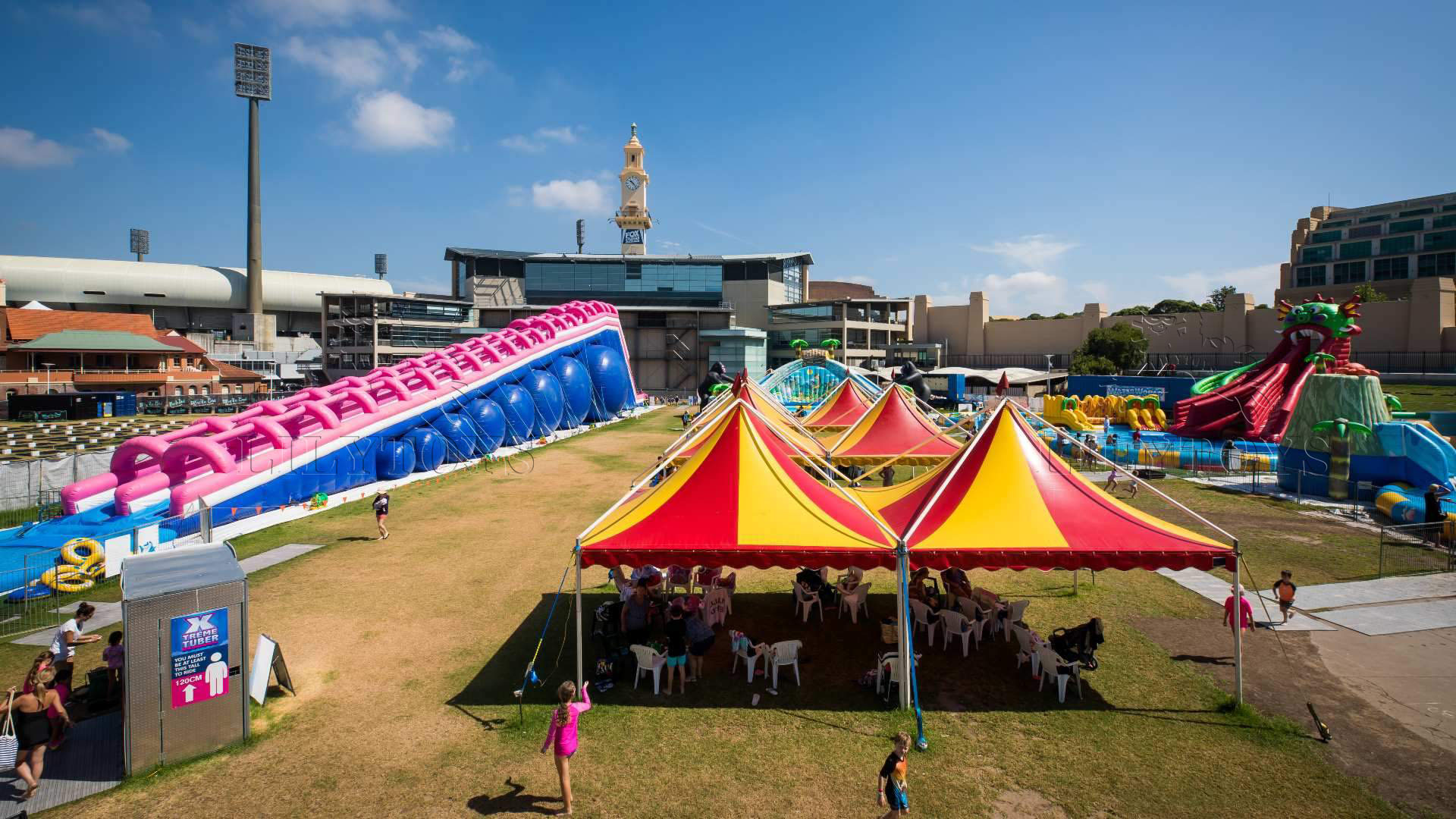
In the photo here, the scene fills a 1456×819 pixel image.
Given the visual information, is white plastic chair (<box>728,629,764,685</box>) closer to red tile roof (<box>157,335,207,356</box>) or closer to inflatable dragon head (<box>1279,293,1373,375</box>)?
inflatable dragon head (<box>1279,293,1373,375</box>)

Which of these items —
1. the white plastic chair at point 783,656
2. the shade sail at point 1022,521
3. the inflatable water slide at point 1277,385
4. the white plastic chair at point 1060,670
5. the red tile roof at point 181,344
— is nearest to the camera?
the shade sail at point 1022,521

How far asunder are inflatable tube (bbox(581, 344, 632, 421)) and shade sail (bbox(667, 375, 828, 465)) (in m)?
14.0

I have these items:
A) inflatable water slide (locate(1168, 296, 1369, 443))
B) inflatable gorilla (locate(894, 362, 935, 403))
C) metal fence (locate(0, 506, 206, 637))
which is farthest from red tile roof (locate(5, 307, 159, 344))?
inflatable water slide (locate(1168, 296, 1369, 443))

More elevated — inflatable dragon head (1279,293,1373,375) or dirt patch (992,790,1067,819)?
inflatable dragon head (1279,293,1373,375)

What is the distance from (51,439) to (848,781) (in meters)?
37.8

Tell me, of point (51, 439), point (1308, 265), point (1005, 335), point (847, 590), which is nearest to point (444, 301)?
point (51, 439)

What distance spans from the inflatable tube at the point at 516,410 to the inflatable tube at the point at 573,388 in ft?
9.29

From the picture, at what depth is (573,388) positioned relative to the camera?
3175cm

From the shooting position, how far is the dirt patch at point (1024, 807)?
645cm

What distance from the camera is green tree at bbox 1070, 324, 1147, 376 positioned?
56694 mm

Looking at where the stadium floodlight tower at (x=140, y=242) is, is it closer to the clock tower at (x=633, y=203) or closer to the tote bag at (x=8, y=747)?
the clock tower at (x=633, y=203)

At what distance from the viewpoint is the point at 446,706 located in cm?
849

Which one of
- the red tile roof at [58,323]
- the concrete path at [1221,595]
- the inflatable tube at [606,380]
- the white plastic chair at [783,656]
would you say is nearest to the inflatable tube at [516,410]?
the inflatable tube at [606,380]

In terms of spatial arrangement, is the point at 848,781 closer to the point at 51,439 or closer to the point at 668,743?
the point at 668,743
